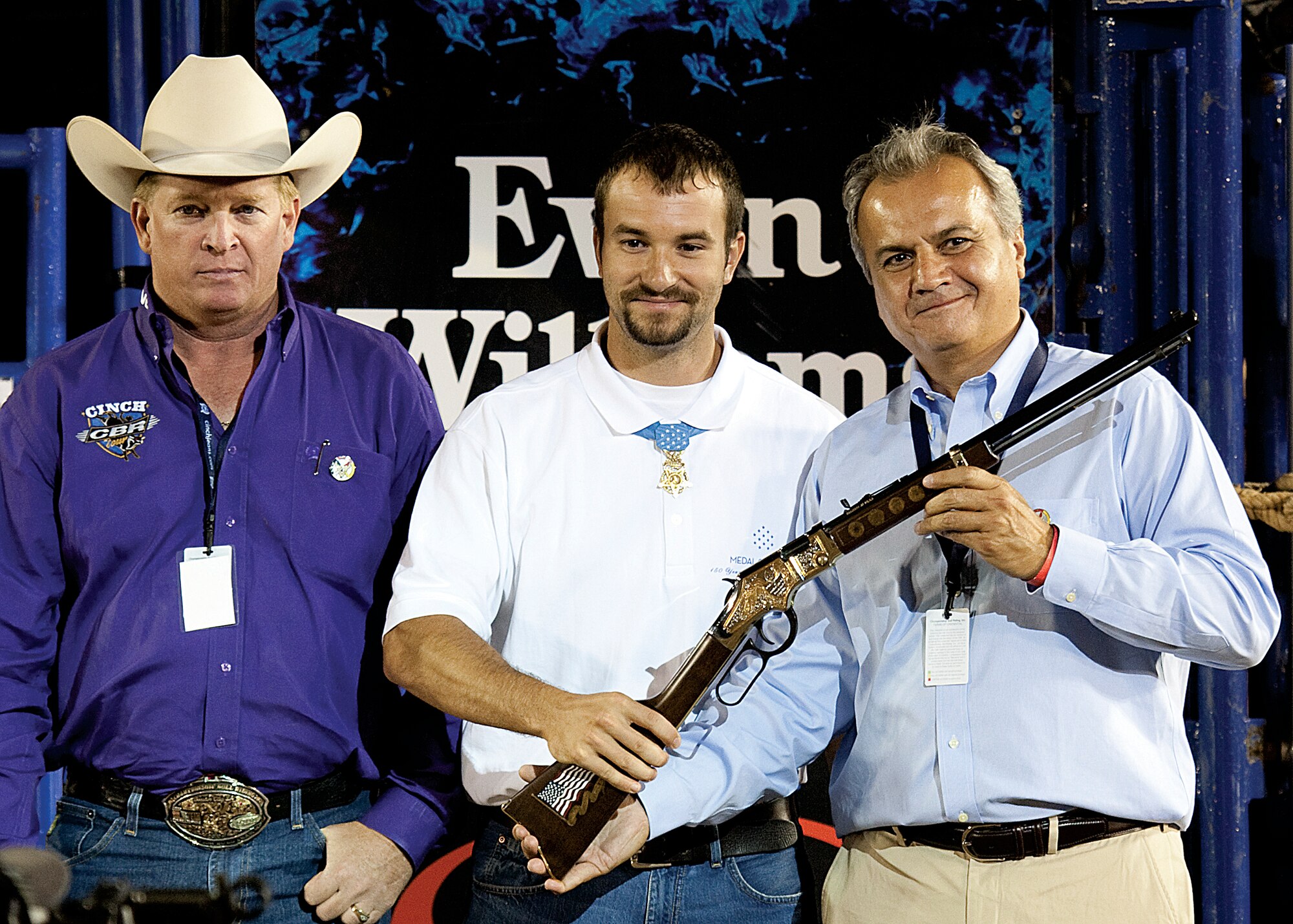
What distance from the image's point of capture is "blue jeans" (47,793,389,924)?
8.30ft

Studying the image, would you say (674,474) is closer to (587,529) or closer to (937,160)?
(587,529)

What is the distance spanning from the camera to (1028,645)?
7.55 feet

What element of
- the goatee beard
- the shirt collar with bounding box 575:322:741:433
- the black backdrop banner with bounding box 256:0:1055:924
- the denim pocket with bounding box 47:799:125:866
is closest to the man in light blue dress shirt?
the shirt collar with bounding box 575:322:741:433

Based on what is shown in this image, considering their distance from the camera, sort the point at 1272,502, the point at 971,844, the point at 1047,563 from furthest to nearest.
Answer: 1. the point at 1272,502
2. the point at 971,844
3. the point at 1047,563

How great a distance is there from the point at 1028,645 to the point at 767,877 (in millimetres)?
733

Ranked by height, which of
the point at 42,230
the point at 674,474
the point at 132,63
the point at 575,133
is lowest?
the point at 674,474

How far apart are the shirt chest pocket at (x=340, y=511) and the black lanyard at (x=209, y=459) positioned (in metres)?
0.16

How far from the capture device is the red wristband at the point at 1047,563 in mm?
2146

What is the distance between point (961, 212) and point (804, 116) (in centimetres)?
148

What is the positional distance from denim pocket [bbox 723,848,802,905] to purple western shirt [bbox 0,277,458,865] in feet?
2.30

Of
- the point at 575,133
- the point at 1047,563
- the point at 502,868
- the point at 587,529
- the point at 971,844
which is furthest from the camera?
the point at 575,133

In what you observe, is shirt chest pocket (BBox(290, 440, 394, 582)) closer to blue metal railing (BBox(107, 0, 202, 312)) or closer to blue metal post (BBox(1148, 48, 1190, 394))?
blue metal railing (BBox(107, 0, 202, 312))

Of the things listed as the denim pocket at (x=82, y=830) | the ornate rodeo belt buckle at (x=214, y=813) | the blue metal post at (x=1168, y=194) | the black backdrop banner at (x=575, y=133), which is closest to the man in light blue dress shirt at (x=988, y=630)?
the ornate rodeo belt buckle at (x=214, y=813)

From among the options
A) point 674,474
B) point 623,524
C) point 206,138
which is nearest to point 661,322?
point 674,474
